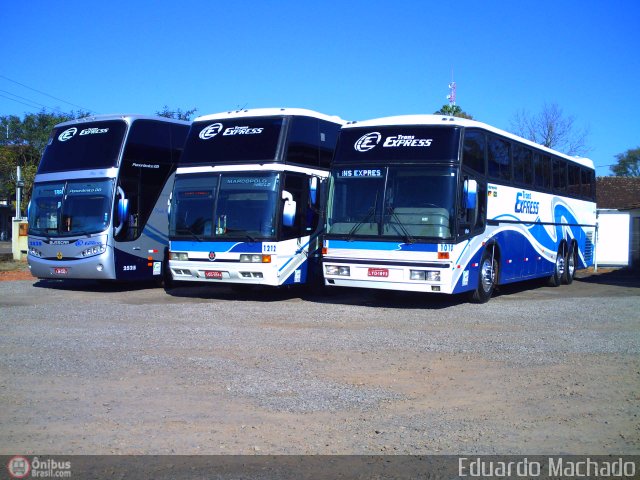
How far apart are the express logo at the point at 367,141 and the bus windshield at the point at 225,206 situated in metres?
1.76

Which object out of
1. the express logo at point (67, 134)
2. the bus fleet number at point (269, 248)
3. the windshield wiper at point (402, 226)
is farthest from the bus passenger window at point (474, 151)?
the express logo at point (67, 134)

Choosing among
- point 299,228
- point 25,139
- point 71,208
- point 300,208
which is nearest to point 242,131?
point 300,208

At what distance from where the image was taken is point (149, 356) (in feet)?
29.6

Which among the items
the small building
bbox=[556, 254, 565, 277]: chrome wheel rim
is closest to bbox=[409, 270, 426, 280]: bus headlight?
bbox=[556, 254, 565, 277]: chrome wheel rim

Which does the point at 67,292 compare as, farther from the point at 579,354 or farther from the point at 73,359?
the point at 579,354

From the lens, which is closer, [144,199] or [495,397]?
[495,397]

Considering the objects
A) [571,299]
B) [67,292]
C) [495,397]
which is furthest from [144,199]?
[495,397]

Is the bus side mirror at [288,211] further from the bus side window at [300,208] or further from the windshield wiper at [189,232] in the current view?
the windshield wiper at [189,232]

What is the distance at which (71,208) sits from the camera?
16547mm

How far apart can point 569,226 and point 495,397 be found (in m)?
14.7

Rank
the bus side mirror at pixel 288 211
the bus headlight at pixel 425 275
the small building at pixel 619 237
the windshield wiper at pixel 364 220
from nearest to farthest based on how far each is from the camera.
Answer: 1. the bus headlight at pixel 425 275
2. the windshield wiper at pixel 364 220
3. the bus side mirror at pixel 288 211
4. the small building at pixel 619 237

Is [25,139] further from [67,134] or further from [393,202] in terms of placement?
[393,202]

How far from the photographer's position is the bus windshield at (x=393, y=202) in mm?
12852

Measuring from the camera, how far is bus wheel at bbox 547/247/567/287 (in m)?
19.8
